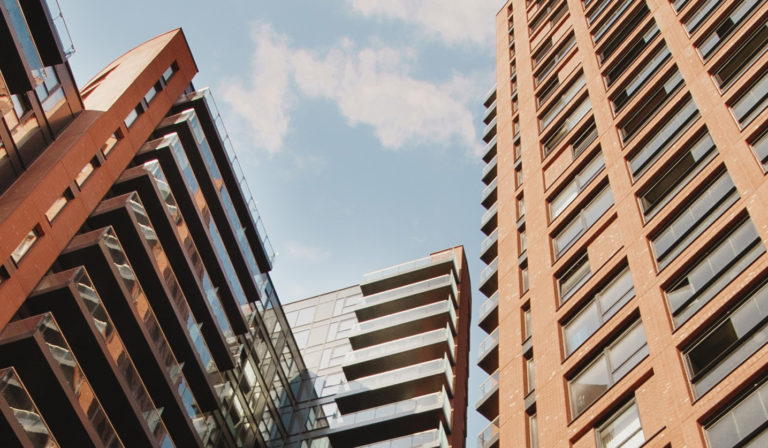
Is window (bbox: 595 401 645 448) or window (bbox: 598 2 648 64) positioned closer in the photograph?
window (bbox: 595 401 645 448)

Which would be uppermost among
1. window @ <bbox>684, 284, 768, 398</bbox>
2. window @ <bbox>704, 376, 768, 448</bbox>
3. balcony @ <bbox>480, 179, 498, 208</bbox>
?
balcony @ <bbox>480, 179, 498, 208</bbox>

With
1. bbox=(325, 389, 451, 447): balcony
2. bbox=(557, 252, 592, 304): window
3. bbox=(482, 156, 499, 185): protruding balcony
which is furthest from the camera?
bbox=(482, 156, 499, 185): protruding balcony

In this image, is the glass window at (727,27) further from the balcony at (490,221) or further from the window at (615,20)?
the balcony at (490,221)

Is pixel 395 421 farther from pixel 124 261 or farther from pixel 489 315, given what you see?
pixel 124 261

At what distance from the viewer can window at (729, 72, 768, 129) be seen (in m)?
20.9

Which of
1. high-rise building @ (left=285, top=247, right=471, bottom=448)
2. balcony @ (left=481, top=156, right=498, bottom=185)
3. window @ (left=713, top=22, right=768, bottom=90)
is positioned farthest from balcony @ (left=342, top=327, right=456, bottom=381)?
window @ (left=713, top=22, right=768, bottom=90)

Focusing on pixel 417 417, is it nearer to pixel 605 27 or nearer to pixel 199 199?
pixel 199 199

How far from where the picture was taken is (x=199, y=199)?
33.5m

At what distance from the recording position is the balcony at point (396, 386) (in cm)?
3922

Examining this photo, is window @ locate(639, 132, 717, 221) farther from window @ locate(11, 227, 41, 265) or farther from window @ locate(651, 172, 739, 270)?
window @ locate(11, 227, 41, 265)

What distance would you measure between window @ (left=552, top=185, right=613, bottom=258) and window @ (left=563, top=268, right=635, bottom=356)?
3.08 metres

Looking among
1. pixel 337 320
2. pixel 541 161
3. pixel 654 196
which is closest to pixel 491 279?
pixel 541 161

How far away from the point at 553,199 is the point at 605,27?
35.9ft

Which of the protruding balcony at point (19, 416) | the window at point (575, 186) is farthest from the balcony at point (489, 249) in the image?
the protruding balcony at point (19, 416)
